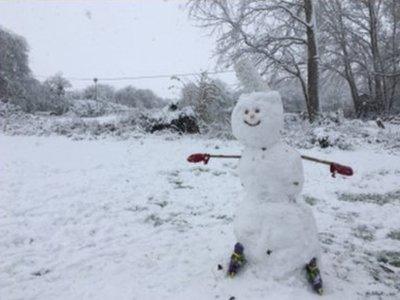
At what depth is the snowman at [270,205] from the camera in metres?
3.97

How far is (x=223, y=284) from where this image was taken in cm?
404

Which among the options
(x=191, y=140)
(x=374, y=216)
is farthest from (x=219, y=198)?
(x=191, y=140)

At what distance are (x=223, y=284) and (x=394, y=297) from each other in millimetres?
1475

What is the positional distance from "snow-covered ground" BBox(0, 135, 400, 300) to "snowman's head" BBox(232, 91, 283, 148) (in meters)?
1.18

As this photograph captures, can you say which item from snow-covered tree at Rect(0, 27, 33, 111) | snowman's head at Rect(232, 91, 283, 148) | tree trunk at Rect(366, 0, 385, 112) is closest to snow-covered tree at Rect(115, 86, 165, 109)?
snow-covered tree at Rect(0, 27, 33, 111)

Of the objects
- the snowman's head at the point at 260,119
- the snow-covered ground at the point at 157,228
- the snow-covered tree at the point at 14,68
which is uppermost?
the snow-covered tree at the point at 14,68

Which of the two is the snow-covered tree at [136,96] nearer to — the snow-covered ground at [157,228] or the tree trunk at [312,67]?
the tree trunk at [312,67]

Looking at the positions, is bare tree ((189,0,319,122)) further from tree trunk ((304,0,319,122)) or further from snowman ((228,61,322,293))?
snowman ((228,61,322,293))

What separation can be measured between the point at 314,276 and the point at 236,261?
0.69 m

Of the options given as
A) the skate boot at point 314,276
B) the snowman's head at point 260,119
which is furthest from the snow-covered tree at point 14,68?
the skate boot at point 314,276

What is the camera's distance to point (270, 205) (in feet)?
13.3

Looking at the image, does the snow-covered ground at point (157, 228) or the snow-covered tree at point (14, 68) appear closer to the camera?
the snow-covered ground at point (157, 228)

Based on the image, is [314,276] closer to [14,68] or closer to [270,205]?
[270,205]

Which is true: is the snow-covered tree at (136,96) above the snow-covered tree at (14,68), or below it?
below
